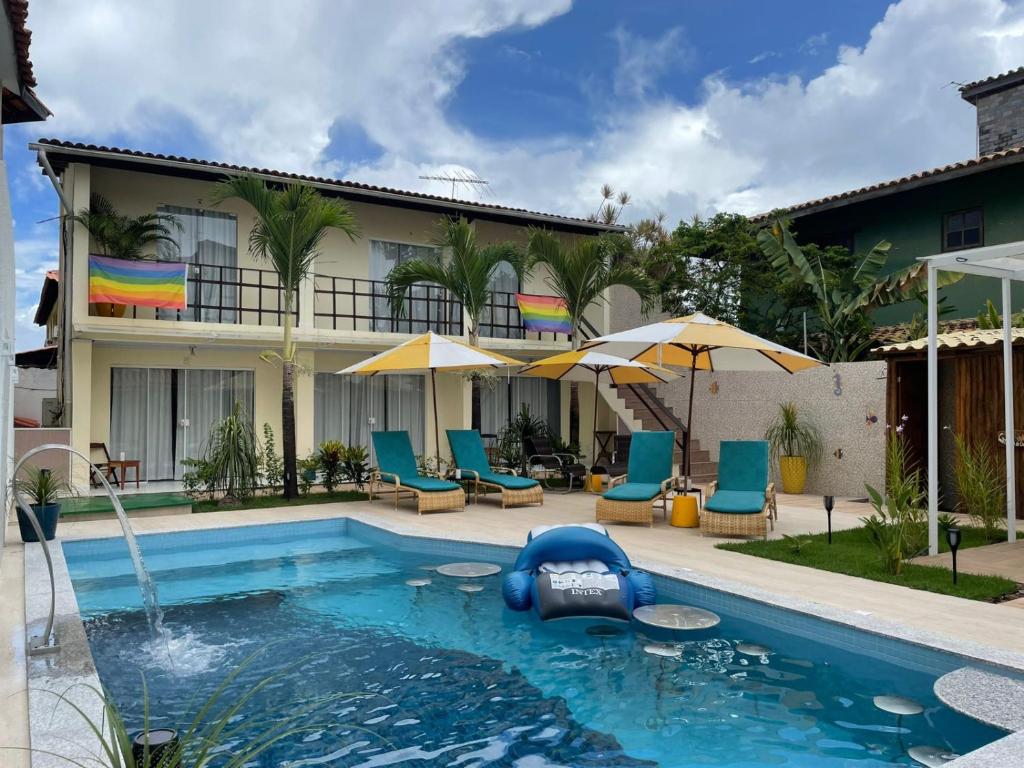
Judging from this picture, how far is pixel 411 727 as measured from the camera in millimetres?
4699

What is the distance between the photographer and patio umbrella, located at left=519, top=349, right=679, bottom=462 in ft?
42.5

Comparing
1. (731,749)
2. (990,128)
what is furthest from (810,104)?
(731,749)

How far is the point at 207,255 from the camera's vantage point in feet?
54.0

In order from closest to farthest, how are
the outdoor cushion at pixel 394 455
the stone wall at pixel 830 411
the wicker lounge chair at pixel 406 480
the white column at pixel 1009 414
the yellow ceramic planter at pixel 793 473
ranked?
the white column at pixel 1009 414, the wicker lounge chair at pixel 406 480, the outdoor cushion at pixel 394 455, the stone wall at pixel 830 411, the yellow ceramic planter at pixel 793 473

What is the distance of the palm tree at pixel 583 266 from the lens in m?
16.2

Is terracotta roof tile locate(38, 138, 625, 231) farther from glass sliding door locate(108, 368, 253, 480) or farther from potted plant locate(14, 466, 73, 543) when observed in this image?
potted plant locate(14, 466, 73, 543)

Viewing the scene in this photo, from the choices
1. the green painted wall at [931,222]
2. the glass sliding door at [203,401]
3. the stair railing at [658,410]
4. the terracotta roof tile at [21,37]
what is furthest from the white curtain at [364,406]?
the green painted wall at [931,222]

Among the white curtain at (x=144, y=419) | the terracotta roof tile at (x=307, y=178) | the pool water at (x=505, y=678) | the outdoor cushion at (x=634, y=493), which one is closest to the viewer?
the pool water at (x=505, y=678)

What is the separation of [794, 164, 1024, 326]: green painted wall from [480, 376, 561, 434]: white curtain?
27.6 ft

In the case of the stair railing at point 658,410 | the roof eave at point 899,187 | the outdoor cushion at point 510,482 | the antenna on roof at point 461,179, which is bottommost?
the outdoor cushion at point 510,482

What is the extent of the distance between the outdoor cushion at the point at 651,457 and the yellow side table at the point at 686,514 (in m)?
0.73

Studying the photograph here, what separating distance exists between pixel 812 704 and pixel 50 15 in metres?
12.8

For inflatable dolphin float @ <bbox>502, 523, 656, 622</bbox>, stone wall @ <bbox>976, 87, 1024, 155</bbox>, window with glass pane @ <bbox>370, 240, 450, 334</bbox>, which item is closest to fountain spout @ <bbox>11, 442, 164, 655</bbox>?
inflatable dolphin float @ <bbox>502, 523, 656, 622</bbox>

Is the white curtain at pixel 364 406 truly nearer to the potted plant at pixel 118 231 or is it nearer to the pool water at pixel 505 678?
the potted plant at pixel 118 231
